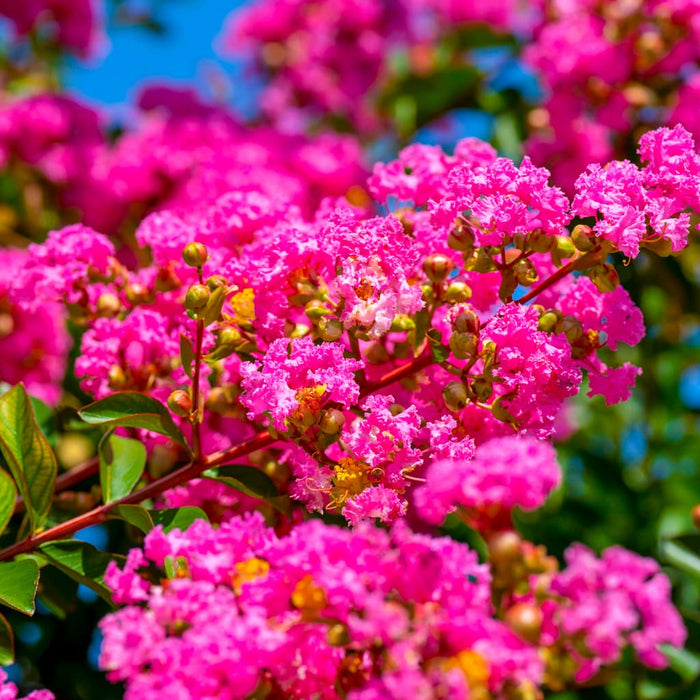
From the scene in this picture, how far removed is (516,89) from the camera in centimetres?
266

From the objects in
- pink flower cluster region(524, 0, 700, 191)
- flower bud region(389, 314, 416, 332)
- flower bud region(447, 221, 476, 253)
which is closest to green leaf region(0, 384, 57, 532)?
flower bud region(389, 314, 416, 332)

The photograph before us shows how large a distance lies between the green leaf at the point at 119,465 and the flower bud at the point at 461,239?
519 mm

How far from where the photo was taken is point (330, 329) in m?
1.20

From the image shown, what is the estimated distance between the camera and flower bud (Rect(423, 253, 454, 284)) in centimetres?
121

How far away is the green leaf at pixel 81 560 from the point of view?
121 centimetres

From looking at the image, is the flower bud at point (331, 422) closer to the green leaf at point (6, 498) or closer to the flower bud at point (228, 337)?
the flower bud at point (228, 337)

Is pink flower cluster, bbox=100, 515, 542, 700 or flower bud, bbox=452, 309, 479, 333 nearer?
pink flower cluster, bbox=100, 515, 542, 700

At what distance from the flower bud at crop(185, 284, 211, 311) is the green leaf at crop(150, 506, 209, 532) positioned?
9.8 inches

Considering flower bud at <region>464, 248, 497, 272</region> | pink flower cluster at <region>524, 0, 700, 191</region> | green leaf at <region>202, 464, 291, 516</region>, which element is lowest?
green leaf at <region>202, 464, 291, 516</region>

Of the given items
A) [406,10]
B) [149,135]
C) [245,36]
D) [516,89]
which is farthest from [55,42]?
[516,89]

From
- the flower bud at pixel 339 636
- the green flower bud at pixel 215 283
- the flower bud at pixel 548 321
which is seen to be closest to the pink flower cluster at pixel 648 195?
the flower bud at pixel 548 321

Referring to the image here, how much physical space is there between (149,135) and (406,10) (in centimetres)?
140

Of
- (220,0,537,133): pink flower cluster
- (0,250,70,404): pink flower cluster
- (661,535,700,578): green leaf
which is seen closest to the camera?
(661,535,700,578): green leaf

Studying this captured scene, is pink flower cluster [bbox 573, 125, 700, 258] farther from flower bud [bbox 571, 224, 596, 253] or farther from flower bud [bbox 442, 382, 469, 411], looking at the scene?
flower bud [bbox 442, 382, 469, 411]
